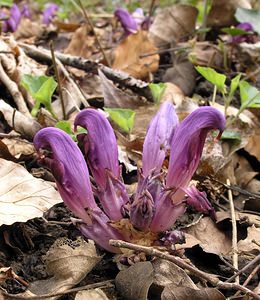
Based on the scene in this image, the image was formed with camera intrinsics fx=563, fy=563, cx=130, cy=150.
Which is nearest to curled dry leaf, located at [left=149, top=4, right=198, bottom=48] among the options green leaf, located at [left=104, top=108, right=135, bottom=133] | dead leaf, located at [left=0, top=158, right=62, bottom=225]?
green leaf, located at [left=104, top=108, right=135, bottom=133]

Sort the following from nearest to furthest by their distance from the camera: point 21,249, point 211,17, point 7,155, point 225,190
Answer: point 21,249, point 7,155, point 225,190, point 211,17

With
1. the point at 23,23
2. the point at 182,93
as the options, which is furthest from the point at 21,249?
the point at 23,23

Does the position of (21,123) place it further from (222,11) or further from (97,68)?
(222,11)

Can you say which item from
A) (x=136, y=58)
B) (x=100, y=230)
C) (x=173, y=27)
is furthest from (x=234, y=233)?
(x=173, y=27)

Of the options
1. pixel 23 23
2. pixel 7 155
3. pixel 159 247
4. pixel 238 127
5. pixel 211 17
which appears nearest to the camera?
pixel 159 247

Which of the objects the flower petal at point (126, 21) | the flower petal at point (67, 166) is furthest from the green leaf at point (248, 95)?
the flower petal at point (126, 21)

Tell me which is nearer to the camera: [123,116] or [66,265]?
[66,265]

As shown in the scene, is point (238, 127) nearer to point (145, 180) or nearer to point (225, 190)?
point (225, 190)
